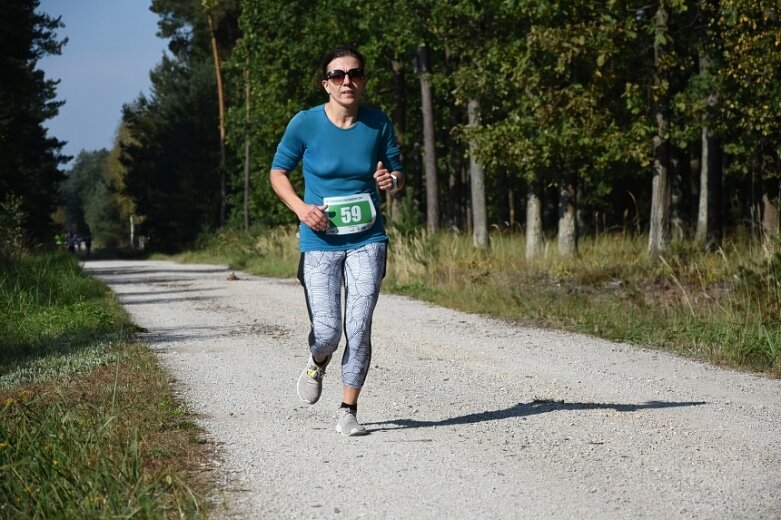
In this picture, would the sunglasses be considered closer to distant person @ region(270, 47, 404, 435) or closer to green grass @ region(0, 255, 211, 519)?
distant person @ region(270, 47, 404, 435)

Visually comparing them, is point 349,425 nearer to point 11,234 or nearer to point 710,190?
point 11,234

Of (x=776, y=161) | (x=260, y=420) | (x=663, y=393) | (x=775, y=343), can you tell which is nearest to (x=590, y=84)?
(x=776, y=161)

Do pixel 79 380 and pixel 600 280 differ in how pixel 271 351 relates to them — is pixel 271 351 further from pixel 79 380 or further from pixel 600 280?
pixel 600 280

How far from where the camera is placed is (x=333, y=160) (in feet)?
21.5

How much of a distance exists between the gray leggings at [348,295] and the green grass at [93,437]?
3.05ft

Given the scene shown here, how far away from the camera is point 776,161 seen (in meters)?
27.1

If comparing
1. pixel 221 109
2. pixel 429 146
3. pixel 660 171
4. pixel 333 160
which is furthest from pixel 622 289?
pixel 221 109

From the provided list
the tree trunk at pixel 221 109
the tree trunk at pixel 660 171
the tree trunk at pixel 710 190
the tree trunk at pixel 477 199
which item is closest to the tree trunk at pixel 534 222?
the tree trunk at pixel 477 199

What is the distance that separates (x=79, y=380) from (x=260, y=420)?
194cm

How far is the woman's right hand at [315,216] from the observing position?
640 cm

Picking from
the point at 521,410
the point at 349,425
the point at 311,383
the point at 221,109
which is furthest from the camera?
the point at 221,109

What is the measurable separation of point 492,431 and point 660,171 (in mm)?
14878

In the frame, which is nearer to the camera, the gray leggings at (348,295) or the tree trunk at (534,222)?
the gray leggings at (348,295)

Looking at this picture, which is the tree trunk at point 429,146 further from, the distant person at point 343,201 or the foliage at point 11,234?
the distant person at point 343,201
